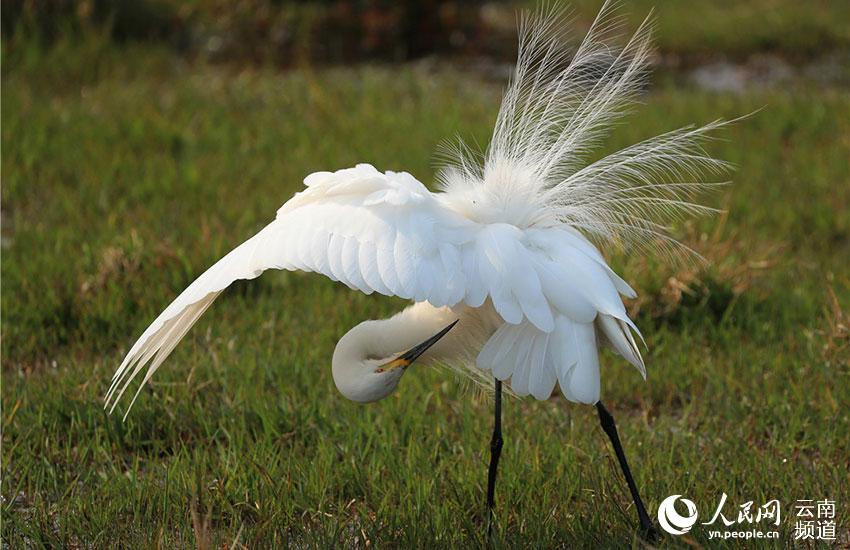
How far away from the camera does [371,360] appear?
9.10ft

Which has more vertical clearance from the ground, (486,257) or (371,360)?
(486,257)

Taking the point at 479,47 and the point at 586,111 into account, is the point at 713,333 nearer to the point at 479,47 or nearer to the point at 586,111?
the point at 586,111

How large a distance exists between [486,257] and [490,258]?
1cm

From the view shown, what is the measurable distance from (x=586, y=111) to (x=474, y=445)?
42.1 inches

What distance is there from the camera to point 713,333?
419cm

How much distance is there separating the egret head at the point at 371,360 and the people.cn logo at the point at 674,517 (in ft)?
2.42

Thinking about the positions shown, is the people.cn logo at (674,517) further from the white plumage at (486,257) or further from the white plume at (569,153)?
the white plume at (569,153)

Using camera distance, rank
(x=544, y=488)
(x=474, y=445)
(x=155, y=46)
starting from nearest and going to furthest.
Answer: (x=544, y=488) < (x=474, y=445) < (x=155, y=46)

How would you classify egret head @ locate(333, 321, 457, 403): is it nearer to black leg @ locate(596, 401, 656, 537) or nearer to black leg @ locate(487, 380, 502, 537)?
black leg @ locate(487, 380, 502, 537)

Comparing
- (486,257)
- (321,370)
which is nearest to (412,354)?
(486,257)

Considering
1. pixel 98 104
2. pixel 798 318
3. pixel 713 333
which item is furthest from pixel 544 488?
pixel 98 104

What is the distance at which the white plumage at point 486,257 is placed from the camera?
247 cm

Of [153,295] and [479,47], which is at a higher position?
[479,47]

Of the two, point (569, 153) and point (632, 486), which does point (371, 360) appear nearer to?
point (632, 486)
